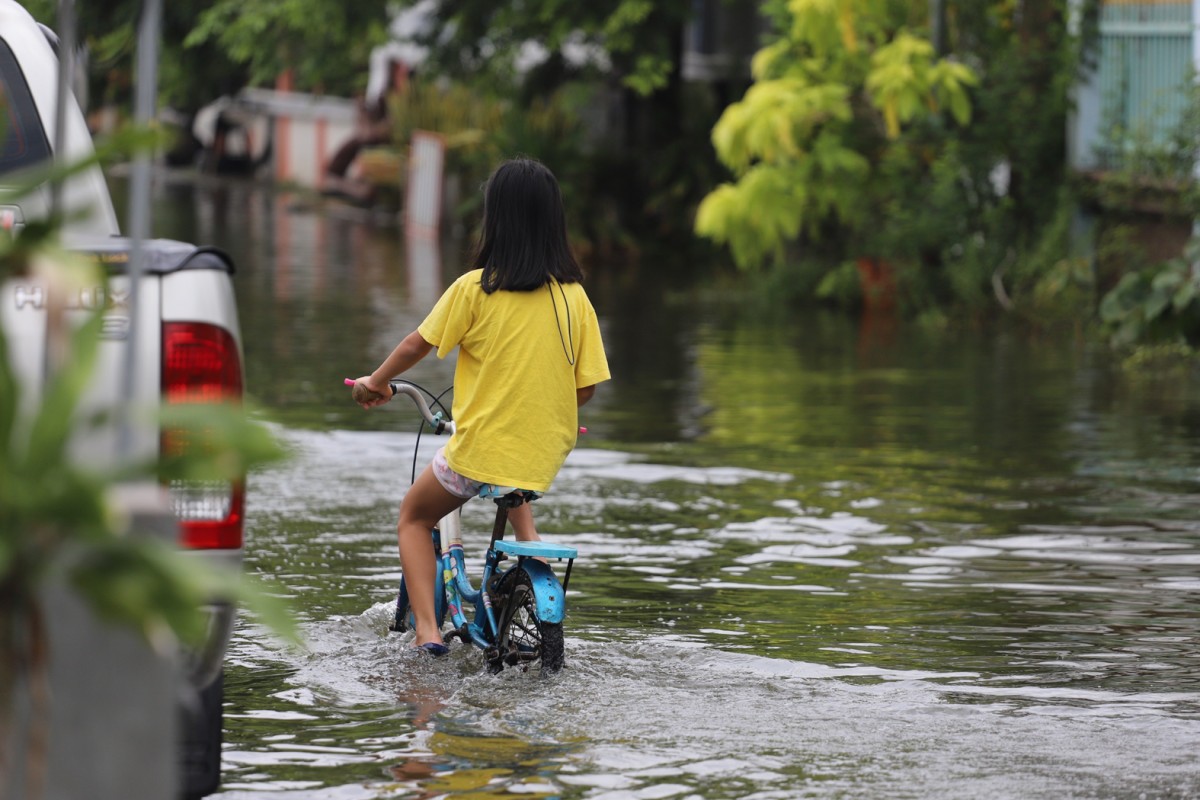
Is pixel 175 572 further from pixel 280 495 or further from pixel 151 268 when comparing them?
pixel 280 495

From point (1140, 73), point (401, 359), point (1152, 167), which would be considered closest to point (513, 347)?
point (401, 359)

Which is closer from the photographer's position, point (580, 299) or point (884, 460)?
point (580, 299)

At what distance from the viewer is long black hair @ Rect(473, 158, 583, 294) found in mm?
6676

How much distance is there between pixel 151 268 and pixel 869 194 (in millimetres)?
15820

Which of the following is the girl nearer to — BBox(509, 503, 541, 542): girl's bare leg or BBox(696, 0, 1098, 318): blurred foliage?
BBox(509, 503, 541, 542): girl's bare leg

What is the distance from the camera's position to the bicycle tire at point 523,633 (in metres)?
6.56

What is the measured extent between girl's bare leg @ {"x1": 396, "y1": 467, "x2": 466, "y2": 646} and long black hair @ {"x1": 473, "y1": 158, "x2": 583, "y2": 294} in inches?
25.3

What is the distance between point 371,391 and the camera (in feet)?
22.3

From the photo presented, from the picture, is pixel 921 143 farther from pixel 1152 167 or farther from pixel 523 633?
pixel 523 633

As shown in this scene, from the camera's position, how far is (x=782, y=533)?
9641 millimetres

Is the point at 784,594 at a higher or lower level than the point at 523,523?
lower

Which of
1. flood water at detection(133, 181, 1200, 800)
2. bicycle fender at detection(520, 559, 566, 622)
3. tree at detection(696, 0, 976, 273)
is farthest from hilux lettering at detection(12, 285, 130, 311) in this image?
tree at detection(696, 0, 976, 273)

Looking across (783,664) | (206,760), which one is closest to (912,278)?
(783,664)

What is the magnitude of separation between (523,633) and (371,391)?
86 centimetres
